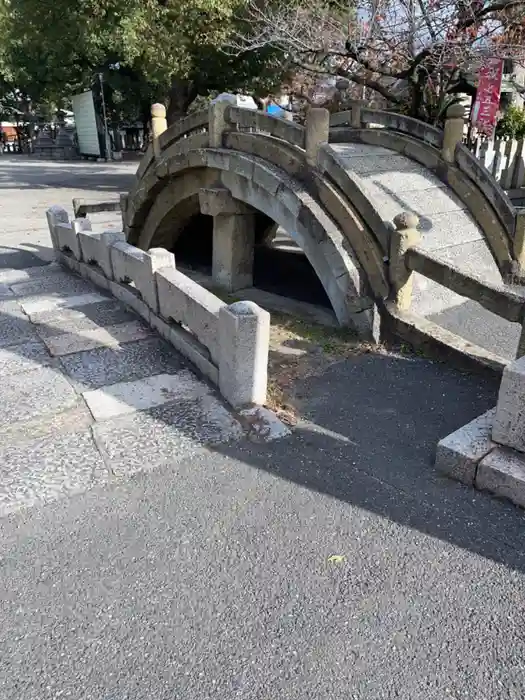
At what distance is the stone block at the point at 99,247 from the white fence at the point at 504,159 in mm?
9895

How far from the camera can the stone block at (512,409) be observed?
350 cm

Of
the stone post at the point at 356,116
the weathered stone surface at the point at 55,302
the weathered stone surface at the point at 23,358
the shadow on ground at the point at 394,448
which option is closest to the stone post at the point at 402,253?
the shadow on ground at the point at 394,448

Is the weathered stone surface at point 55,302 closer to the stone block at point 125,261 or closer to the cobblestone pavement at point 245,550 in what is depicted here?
the stone block at point 125,261

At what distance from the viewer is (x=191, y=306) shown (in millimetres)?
5363

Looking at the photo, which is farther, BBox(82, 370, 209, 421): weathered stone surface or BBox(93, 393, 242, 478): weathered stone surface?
BBox(82, 370, 209, 421): weathered stone surface

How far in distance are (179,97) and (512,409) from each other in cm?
2023

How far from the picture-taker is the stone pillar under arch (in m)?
9.06

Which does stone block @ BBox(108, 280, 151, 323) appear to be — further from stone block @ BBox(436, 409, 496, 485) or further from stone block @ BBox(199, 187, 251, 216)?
stone block @ BBox(436, 409, 496, 485)

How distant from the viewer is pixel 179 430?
14.5ft

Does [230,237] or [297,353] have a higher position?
[230,237]

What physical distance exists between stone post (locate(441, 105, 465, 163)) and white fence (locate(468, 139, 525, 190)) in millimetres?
5319

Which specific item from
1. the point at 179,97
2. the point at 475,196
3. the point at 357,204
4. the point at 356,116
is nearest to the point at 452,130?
the point at 475,196

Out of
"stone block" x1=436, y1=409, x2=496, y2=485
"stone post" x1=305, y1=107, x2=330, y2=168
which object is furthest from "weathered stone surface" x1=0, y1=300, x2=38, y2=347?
"stone block" x1=436, y1=409, x2=496, y2=485

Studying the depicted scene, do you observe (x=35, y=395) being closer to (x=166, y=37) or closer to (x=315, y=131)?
(x=315, y=131)
